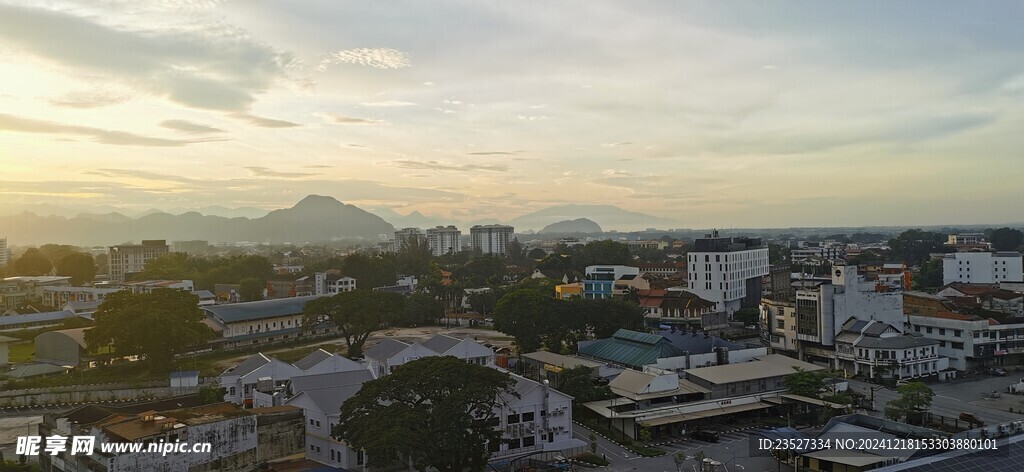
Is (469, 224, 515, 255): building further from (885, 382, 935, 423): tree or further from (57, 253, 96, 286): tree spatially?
(885, 382, 935, 423): tree

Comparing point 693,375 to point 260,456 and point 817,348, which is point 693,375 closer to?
point 817,348

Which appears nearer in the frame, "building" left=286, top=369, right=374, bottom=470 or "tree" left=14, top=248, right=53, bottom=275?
"building" left=286, top=369, right=374, bottom=470

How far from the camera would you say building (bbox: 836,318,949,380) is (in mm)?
26062

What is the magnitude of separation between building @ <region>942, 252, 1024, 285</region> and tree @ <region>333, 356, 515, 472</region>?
43.2 meters

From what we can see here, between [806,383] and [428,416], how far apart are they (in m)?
13.4

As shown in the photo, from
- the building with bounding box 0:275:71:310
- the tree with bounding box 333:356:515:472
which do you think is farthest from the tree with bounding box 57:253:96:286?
the tree with bounding box 333:356:515:472

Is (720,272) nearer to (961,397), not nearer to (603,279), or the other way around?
(603,279)

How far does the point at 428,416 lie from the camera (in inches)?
566

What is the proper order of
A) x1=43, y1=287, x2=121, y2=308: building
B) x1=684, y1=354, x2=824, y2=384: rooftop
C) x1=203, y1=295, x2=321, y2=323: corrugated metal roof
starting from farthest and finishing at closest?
x1=43, y1=287, x2=121, y2=308: building < x1=203, y1=295, x2=321, y2=323: corrugated metal roof < x1=684, y1=354, x2=824, y2=384: rooftop

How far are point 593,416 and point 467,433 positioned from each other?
767cm

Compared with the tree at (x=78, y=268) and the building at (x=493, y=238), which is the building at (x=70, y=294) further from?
the building at (x=493, y=238)

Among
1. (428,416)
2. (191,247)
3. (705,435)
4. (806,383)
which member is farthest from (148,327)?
(191,247)

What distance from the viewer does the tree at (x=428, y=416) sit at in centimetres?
1391

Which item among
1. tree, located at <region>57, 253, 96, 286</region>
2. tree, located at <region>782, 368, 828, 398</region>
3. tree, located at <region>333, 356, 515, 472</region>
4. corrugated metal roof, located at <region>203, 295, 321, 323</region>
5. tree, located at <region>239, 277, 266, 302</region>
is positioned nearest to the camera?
tree, located at <region>333, 356, 515, 472</region>
